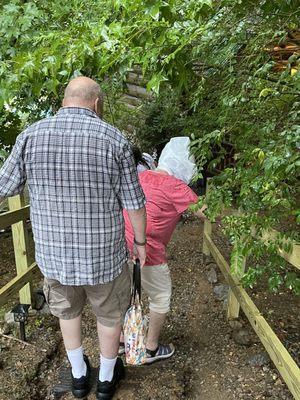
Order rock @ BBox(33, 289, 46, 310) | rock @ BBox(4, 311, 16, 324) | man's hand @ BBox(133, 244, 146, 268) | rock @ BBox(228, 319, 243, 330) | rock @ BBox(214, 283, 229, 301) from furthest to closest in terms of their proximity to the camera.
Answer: rock @ BBox(214, 283, 229, 301)
rock @ BBox(33, 289, 46, 310)
rock @ BBox(228, 319, 243, 330)
rock @ BBox(4, 311, 16, 324)
man's hand @ BBox(133, 244, 146, 268)

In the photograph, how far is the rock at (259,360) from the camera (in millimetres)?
2717

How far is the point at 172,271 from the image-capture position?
4.22 m

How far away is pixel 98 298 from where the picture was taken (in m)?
2.12

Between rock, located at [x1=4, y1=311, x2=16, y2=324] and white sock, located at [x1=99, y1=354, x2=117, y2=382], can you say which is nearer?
white sock, located at [x1=99, y1=354, x2=117, y2=382]

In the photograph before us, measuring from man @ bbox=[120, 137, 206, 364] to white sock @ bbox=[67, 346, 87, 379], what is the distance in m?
0.52

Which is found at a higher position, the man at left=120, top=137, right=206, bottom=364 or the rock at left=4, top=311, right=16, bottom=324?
the man at left=120, top=137, right=206, bottom=364

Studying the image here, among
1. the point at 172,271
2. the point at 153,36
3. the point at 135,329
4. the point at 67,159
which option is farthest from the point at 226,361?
the point at 153,36

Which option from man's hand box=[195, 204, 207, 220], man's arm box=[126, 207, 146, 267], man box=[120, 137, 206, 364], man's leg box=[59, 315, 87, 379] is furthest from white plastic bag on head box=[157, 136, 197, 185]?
man's leg box=[59, 315, 87, 379]

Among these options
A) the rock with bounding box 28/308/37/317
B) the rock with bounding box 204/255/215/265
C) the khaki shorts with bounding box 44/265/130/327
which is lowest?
the rock with bounding box 204/255/215/265

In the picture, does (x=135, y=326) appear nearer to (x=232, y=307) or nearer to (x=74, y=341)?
(x=74, y=341)

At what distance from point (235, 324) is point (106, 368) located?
1274 mm

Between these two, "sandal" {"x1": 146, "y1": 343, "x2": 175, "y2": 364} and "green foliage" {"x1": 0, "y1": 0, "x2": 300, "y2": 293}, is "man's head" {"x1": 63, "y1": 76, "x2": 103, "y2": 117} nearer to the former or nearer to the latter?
"green foliage" {"x1": 0, "y1": 0, "x2": 300, "y2": 293}

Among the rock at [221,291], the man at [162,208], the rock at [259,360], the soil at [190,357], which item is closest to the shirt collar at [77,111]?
the man at [162,208]

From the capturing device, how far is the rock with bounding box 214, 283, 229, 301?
3637mm
